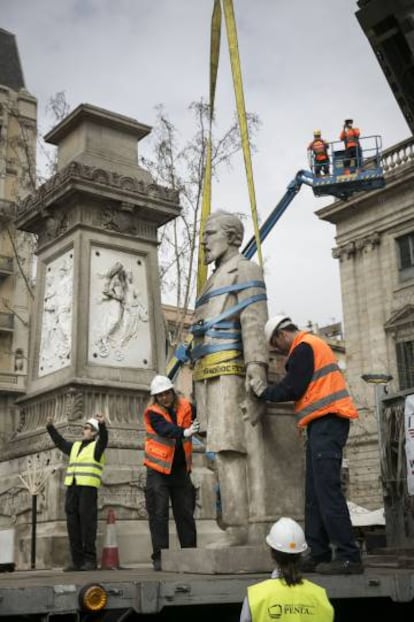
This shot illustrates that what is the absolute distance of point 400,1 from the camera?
7145 millimetres

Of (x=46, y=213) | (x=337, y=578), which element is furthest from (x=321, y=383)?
(x=46, y=213)

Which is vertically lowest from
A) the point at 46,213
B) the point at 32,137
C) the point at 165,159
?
the point at 46,213

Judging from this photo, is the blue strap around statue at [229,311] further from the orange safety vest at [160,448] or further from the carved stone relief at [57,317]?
the carved stone relief at [57,317]

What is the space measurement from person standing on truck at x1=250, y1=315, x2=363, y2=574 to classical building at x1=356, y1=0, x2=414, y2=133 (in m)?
3.21

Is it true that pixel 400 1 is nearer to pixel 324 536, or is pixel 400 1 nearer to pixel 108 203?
pixel 324 536

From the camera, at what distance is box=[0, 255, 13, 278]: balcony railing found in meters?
37.5

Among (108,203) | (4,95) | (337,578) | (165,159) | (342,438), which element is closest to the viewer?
(337,578)

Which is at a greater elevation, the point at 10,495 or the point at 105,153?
the point at 105,153

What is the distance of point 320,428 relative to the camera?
572 cm

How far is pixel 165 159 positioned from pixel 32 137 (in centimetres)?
1199

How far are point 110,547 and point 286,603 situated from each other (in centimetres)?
610

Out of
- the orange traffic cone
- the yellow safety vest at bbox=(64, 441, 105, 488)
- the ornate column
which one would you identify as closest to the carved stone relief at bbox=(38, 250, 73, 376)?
the ornate column

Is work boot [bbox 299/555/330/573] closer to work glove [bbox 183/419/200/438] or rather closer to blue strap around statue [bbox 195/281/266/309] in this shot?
work glove [bbox 183/419/200/438]

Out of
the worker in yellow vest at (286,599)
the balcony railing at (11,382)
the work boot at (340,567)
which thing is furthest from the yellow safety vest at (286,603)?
the balcony railing at (11,382)
